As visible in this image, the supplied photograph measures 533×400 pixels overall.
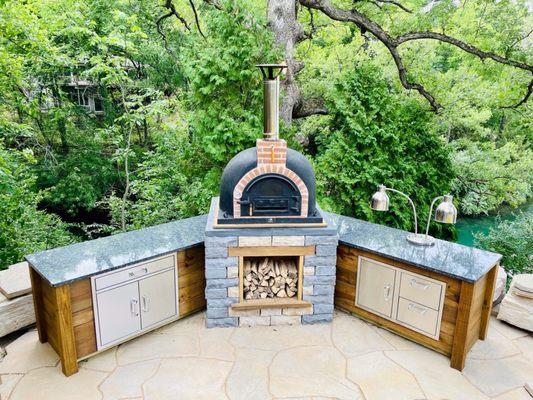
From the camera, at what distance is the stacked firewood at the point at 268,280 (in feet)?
12.1

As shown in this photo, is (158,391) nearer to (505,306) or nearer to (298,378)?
(298,378)

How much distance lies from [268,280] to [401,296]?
1199mm

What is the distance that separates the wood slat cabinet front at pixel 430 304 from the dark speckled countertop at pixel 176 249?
88 mm

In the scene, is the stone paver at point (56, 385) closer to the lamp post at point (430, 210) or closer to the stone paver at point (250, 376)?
the stone paver at point (250, 376)

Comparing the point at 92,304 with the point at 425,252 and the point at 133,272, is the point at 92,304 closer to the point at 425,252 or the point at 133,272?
the point at 133,272

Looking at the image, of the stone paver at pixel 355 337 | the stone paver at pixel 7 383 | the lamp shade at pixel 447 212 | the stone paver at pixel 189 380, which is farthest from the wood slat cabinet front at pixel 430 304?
the stone paver at pixel 7 383

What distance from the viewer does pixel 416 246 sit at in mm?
3561

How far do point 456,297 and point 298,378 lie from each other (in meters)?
1.39

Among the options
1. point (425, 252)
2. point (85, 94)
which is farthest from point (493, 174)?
point (85, 94)

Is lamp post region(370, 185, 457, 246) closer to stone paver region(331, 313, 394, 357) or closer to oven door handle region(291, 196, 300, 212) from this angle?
oven door handle region(291, 196, 300, 212)

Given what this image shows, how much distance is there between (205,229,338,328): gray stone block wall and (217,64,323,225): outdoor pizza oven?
0.18 metres

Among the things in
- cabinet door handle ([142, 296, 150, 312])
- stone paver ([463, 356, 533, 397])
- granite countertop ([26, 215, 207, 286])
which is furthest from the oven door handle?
stone paver ([463, 356, 533, 397])

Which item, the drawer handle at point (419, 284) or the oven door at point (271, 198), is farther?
the oven door at point (271, 198)

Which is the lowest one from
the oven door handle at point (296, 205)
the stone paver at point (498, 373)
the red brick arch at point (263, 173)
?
the stone paver at point (498, 373)
